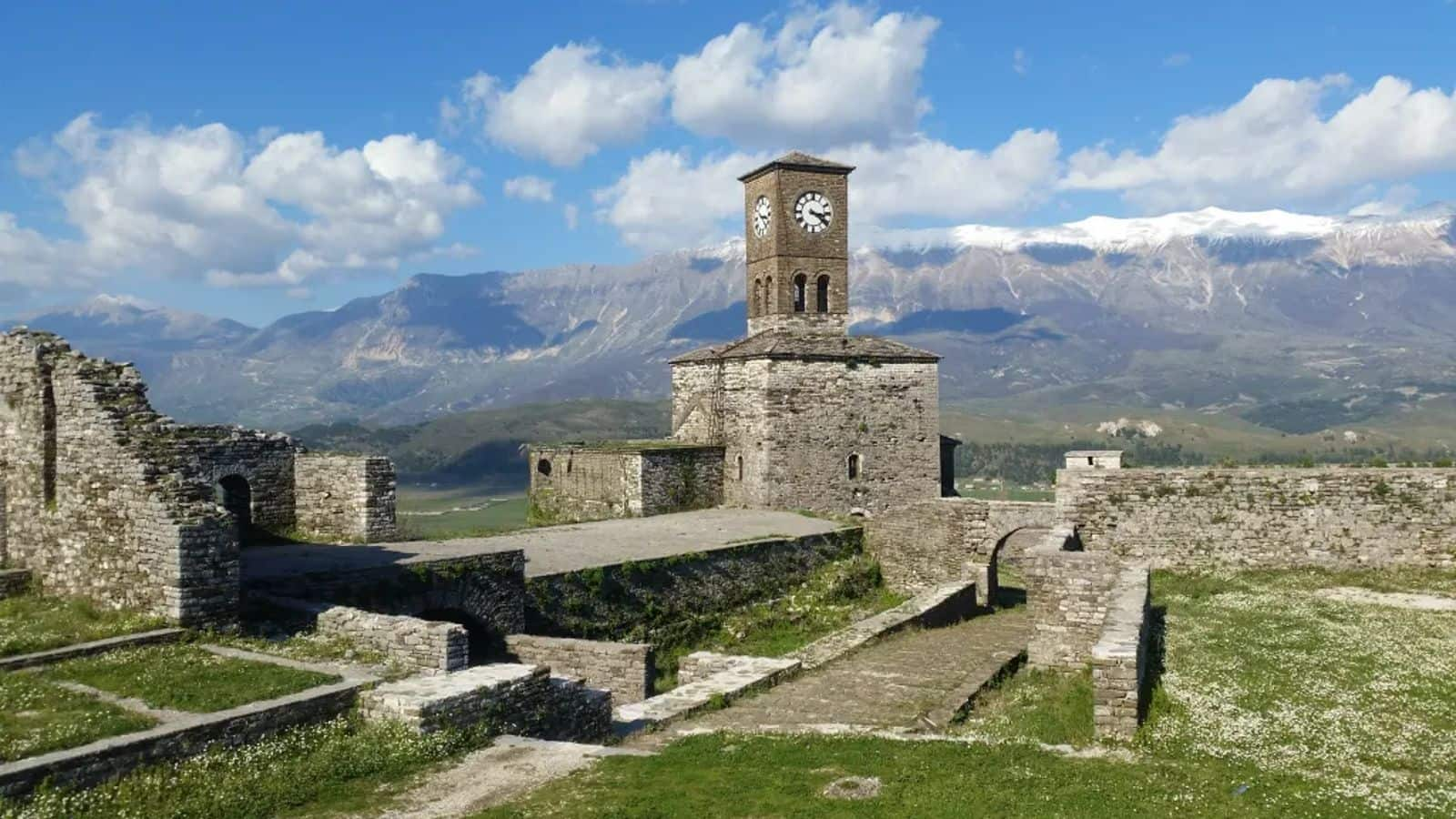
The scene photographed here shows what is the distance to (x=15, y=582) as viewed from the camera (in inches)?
666

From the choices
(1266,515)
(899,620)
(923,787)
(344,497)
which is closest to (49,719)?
(923,787)

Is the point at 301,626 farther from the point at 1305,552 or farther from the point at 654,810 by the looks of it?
the point at 1305,552

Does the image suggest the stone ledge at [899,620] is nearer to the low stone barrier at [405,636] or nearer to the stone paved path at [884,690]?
the stone paved path at [884,690]

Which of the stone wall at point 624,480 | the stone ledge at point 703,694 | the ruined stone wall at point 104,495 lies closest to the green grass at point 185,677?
the ruined stone wall at point 104,495

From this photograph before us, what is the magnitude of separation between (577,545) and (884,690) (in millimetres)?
10997

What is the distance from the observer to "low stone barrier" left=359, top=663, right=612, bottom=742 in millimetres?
12242

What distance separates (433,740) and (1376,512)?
1836 centimetres

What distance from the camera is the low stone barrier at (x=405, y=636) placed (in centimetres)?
1418

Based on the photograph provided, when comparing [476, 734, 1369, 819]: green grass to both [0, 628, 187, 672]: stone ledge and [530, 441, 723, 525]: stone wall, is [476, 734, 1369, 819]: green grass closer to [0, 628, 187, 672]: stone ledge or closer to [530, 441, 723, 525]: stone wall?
[0, 628, 187, 672]: stone ledge

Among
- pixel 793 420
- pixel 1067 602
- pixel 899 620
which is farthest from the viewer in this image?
pixel 793 420

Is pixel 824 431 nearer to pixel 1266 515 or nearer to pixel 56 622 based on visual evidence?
pixel 1266 515

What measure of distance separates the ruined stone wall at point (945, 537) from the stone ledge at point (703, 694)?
10.7 m

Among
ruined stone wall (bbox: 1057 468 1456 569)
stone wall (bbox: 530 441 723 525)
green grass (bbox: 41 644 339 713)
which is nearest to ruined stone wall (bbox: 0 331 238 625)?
green grass (bbox: 41 644 339 713)

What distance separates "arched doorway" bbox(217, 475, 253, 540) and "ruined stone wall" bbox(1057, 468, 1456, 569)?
16860mm
